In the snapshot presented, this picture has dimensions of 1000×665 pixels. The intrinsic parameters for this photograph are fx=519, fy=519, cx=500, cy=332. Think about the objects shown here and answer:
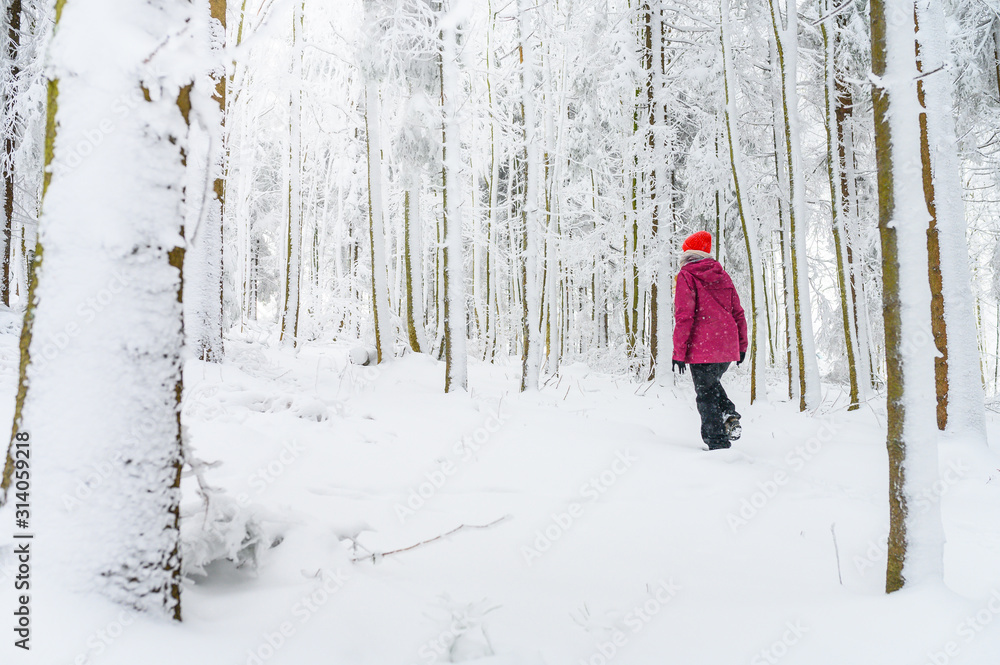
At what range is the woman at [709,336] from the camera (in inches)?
181

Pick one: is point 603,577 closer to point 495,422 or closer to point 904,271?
point 904,271

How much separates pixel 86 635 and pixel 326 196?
1891 cm

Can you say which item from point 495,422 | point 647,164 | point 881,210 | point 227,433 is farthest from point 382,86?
point 881,210

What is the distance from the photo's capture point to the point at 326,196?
60.7 ft

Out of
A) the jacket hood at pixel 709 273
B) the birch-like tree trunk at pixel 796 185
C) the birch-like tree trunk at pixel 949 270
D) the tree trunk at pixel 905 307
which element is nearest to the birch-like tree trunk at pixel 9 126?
the jacket hood at pixel 709 273

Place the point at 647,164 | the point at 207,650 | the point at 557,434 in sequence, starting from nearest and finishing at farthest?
the point at 207,650 → the point at 557,434 → the point at 647,164

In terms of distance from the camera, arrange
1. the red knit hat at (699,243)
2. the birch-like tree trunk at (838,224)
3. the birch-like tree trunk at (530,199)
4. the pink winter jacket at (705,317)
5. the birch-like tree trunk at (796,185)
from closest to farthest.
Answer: the pink winter jacket at (705,317)
the red knit hat at (699,243)
the birch-like tree trunk at (796,185)
the birch-like tree trunk at (838,224)
the birch-like tree trunk at (530,199)

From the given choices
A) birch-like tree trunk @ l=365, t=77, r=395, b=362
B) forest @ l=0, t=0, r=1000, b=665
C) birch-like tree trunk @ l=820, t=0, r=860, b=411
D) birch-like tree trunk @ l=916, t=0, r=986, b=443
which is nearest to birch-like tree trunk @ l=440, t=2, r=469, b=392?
forest @ l=0, t=0, r=1000, b=665

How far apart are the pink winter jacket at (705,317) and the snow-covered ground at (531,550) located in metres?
0.86

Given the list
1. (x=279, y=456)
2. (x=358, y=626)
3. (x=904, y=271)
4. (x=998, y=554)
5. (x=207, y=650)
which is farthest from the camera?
(x=279, y=456)

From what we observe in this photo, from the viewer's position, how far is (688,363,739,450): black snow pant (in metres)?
4.66

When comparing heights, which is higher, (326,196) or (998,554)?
(326,196)

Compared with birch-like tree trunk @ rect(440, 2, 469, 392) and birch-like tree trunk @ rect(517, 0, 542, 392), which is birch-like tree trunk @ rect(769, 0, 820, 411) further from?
birch-like tree trunk @ rect(440, 2, 469, 392)

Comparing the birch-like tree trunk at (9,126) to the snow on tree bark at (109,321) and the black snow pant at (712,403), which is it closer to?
the snow on tree bark at (109,321)
